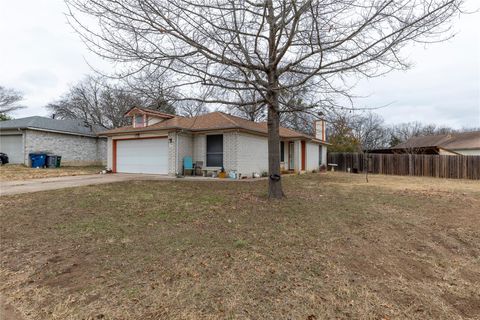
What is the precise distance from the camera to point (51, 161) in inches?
720


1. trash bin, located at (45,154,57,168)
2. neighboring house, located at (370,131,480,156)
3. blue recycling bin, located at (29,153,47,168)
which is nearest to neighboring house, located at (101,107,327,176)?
trash bin, located at (45,154,57,168)

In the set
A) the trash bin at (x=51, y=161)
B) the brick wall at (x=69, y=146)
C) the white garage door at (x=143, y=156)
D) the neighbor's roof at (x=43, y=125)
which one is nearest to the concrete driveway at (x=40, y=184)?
the white garage door at (x=143, y=156)

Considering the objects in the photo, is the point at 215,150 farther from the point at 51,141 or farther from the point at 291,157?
the point at 51,141

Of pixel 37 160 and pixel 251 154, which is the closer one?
pixel 251 154

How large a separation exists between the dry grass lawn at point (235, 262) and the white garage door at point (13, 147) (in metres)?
15.4

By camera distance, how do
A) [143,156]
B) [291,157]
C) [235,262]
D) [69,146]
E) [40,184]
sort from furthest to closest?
[69,146], [291,157], [143,156], [40,184], [235,262]

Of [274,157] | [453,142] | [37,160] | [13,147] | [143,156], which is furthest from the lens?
[453,142]

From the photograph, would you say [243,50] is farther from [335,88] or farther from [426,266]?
[426,266]

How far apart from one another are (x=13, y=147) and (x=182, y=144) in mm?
13454

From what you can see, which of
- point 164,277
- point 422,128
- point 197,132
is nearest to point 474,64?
point 164,277

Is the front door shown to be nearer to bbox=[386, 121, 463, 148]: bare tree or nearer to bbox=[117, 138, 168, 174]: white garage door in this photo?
bbox=[117, 138, 168, 174]: white garage door

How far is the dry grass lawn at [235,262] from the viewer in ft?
8.31

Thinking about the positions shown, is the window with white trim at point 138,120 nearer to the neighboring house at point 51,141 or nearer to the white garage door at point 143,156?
the white garage door at point 143,156

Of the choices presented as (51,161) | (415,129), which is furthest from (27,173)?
(415,129)
